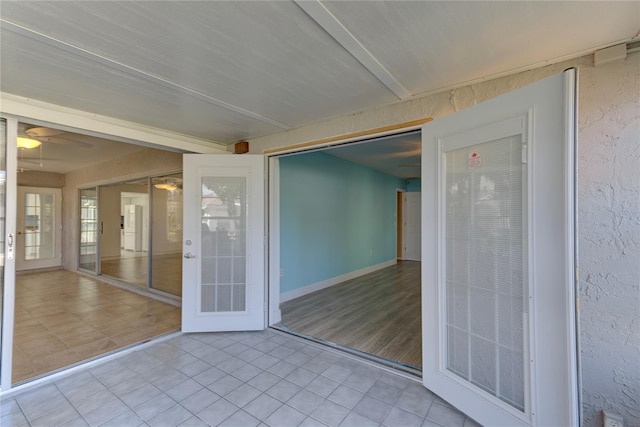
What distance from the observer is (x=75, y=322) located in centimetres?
353

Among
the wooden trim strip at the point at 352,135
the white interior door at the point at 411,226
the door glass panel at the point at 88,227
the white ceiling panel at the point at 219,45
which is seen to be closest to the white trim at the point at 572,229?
the wooden trim strip at the point at 352,135

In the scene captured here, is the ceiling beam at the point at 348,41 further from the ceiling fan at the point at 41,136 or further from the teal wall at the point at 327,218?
the ceiling fan at the point at 41,136

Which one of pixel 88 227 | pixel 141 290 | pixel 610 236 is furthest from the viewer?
pixel 88 227

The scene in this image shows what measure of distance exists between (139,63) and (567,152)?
249 centimetres

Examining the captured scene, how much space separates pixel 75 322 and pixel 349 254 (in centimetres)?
443

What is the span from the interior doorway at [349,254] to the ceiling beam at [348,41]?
582mm

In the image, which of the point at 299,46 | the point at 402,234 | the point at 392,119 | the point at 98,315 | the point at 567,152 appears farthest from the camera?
the point at 402,234

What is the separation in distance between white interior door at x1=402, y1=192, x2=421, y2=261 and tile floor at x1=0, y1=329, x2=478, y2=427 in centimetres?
617

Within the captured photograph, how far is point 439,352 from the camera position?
2045 mm

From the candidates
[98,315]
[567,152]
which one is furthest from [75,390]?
[567,152]

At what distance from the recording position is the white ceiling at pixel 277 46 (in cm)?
132

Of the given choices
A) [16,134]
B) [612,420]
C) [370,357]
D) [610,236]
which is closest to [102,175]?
[16,134]

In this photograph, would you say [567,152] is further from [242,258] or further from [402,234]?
[402,234]

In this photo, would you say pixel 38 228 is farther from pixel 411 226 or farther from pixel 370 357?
pixel 411 226
